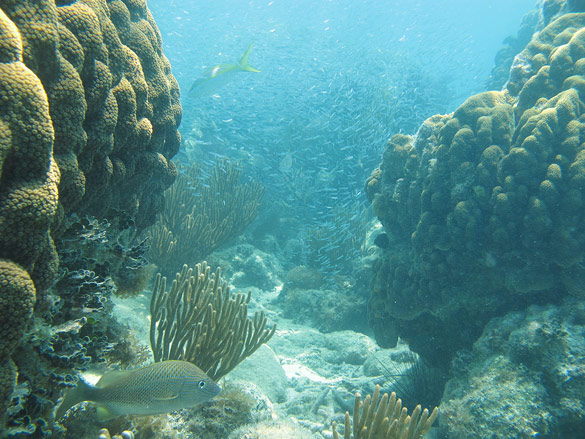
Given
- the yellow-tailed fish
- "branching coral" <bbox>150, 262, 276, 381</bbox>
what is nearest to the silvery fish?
"branching coral" <bbox>150, 262, 276, 381</bbox>

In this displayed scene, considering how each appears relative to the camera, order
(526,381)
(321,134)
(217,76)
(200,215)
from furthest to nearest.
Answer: (321,134) < (217,76) < (200,215) < (526,381)

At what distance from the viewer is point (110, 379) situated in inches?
80.0

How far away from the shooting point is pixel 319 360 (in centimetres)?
660

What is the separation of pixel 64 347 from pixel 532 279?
4.83 metres

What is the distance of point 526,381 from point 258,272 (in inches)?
271

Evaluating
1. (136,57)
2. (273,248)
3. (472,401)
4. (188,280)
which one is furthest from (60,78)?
(273,248)

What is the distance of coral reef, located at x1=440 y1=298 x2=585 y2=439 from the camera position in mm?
3070

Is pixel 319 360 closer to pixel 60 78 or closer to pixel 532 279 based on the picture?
pixel 532 279

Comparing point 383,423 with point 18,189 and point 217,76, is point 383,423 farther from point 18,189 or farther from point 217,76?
point 217,76

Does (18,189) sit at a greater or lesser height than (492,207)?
lesser

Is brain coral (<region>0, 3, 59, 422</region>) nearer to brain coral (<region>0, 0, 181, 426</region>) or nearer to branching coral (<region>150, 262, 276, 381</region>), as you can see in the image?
brain coral (<region>0, 0, 181, 426</region>)

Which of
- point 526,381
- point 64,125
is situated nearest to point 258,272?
point 526,381

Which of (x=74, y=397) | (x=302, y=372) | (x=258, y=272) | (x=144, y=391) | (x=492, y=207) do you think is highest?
(x=492, y=207)

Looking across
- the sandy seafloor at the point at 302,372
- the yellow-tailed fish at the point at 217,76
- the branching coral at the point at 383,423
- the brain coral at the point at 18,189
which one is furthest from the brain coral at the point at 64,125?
the yellow-tailed fish at the point at 217,76
